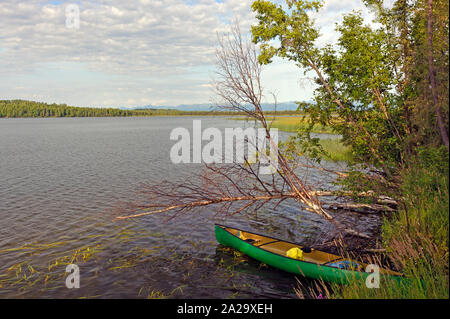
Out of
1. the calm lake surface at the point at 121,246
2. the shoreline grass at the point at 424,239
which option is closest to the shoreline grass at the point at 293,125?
the calm lake surface at the point at 121,246

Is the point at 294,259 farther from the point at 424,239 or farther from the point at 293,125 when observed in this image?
the point at 293,125

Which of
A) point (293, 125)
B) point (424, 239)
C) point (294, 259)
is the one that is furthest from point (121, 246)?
point (293, 125)

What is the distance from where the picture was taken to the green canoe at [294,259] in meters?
9.13

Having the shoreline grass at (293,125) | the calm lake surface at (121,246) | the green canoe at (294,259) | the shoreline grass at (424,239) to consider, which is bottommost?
the calm lake surface at (121,246)

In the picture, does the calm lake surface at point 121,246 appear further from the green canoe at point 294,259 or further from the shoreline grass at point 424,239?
the shoreline grass at point 424,239

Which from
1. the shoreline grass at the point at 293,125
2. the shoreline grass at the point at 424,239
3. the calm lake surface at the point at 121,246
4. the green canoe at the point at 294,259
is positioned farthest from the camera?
the shoreline grass at the point at 293,125

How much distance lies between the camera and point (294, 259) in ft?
33.5

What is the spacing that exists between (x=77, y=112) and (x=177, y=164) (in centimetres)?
18922

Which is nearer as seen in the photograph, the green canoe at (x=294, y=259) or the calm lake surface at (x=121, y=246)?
the green canoe at (x=294, y=259)

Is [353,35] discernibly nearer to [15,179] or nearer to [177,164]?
[177,164]

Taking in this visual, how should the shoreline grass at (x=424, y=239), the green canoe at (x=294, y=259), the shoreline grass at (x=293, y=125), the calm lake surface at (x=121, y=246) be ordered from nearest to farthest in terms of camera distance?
1. the shoreline grass at (x=424, y=239)
2. the green canoe at (x=294, y=259)
3. the calm lake surface at (x=121, y=246)
4. the shoreline grass at (x=293, y=125)

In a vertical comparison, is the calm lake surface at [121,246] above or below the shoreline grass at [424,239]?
below

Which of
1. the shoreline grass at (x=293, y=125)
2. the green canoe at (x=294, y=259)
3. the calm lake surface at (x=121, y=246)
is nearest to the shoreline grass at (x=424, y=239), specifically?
the green canoe at (x=294, y=259)
